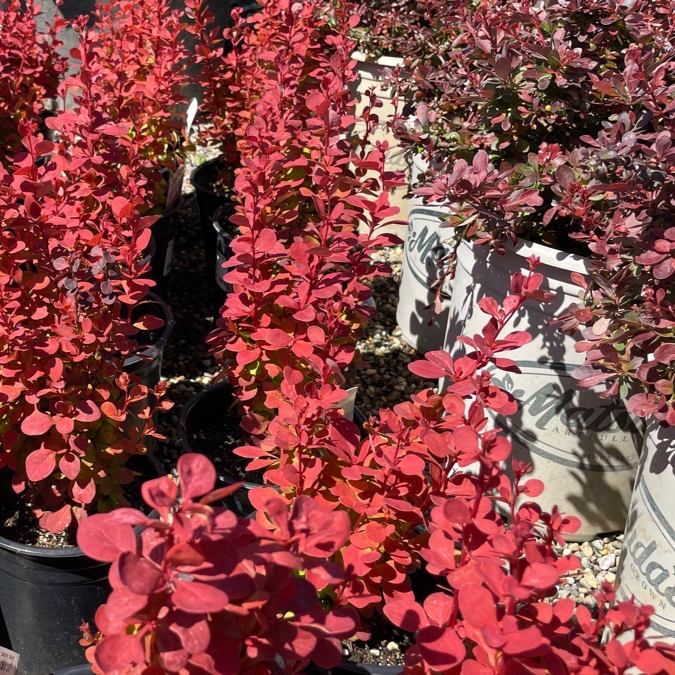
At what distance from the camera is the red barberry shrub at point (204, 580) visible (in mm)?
696

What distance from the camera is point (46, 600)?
1.54 m

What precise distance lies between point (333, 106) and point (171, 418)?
3.68ft

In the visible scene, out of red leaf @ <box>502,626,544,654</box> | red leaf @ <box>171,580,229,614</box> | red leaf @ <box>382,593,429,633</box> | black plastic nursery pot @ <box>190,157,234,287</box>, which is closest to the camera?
red leaf @ <box>171,580,229,614</box>

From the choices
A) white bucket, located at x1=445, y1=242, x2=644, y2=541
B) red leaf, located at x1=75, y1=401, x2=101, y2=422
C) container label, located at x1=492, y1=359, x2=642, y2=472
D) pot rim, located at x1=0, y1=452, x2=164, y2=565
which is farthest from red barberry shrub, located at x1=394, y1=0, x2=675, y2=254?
pot rim, located at x1=0, y1=452, x2=164, y2=565

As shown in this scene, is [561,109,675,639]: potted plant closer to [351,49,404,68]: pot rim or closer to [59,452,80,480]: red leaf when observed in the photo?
[59,452,80,480]: red leaf

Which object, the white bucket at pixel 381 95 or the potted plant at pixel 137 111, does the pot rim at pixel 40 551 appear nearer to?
the potted plant at pixel 137 111

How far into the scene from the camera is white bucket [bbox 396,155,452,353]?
2.62 metres

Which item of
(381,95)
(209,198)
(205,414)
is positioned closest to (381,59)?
(381,95)

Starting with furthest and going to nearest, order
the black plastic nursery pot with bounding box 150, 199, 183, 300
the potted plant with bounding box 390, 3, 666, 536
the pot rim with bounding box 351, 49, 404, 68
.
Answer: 1. the pot rim with bounding box 351, 49, 404, 68
2. the black plastic nursery pot with bounding box 150, 199, 183, 300
3. the potted plant with bounding box 390, 3, 666, 536

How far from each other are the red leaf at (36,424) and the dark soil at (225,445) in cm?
54

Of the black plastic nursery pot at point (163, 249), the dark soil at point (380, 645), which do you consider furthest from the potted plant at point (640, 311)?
the black plastic nursery pot at point (163, 249)

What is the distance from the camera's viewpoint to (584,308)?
1.59 meters

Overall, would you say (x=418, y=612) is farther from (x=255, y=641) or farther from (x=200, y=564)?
(x=200, y=564)

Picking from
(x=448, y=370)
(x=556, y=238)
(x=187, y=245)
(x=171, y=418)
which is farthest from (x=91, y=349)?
(x=187, y=245)
